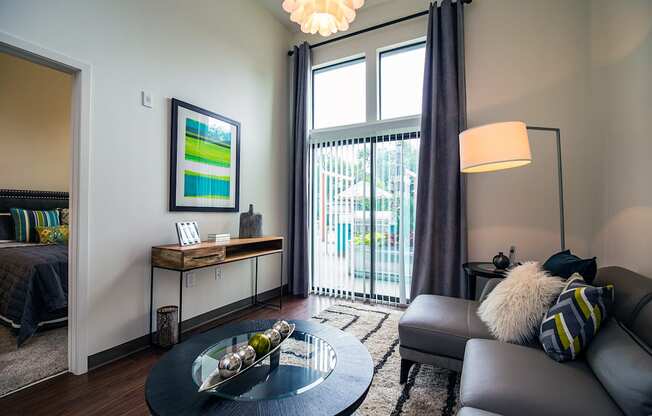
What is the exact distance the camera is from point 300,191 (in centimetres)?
388

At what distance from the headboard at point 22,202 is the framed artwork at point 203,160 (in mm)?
2882

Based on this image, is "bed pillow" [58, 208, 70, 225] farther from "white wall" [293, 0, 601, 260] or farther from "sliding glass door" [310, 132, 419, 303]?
"white wall" [293, 0, 601, 260]

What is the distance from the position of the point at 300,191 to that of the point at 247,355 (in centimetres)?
278

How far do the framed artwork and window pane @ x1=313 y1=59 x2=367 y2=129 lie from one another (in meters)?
1.30

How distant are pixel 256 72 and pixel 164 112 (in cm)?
145

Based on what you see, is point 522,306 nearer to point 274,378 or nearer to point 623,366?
point 623,366

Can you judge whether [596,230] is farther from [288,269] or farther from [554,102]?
[288,269]

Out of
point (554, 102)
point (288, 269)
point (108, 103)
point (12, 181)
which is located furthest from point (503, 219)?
point (12, 181)

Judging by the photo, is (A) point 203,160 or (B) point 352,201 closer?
(A) point 203,160

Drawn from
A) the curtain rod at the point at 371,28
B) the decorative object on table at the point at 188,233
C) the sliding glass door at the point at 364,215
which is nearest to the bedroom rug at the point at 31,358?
the decorative object on table at the point at 188,233

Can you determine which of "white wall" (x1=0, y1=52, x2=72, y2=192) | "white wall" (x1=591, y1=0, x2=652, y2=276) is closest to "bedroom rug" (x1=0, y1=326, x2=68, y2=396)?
"white wall" (x1=0, y1=52, x2=72, y2=192)

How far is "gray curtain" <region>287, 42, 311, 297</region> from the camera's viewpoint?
3.87 meters

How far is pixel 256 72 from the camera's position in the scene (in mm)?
3580

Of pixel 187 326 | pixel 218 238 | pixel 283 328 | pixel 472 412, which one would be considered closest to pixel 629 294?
pixel 472 412
